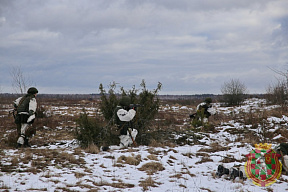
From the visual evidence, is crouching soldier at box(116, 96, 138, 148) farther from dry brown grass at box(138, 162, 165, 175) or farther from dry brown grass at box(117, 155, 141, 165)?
dry brown grass at box(138, 162, 165, 175)

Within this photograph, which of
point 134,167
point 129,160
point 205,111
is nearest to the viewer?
point 134,167

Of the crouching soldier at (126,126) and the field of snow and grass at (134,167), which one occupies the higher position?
the crouching soldier at (126,126)

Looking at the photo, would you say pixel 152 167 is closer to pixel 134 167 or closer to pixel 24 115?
pixel 134 167

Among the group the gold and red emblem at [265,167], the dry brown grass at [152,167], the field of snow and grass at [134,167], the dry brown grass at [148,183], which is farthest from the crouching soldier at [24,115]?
the gold and red emblem at [265,167]

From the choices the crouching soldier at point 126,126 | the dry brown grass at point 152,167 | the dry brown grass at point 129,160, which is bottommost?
the dry brown grass at point 152,167

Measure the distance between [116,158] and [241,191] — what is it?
3.04m

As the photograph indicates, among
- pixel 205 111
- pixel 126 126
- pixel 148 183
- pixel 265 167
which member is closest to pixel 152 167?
pixel 148 183

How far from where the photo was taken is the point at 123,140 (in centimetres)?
770

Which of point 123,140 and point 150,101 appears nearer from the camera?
point 123,140

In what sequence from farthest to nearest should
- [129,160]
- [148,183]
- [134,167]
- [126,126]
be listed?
[126,126], [129,160], [134,167], [148,183]

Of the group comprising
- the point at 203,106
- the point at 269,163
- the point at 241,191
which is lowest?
the point at 241,191

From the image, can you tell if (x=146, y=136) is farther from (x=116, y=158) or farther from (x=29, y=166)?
(x=29, y=166)

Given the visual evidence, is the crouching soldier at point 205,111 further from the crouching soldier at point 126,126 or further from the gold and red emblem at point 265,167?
the gold and red emblem at point 265,167

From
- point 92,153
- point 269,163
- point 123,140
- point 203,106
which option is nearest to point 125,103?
point 123,140
